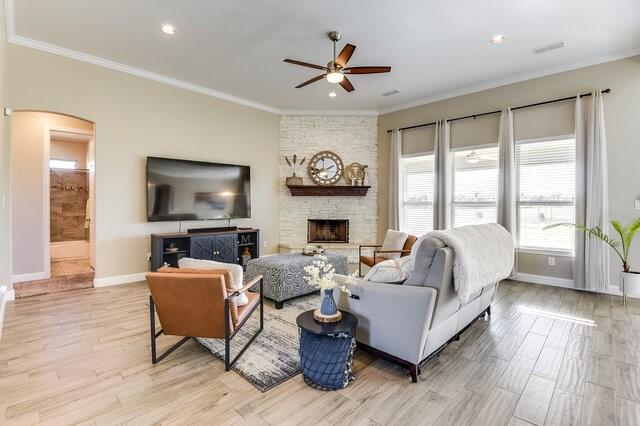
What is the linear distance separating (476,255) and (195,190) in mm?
4539

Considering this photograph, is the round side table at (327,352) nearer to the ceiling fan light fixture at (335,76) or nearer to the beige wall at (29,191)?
the ceiling fan light fixture at (335,76)

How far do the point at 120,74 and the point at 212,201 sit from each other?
236cm

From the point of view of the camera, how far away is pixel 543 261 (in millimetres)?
4840

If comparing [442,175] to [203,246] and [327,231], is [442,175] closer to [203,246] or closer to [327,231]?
[327,231]

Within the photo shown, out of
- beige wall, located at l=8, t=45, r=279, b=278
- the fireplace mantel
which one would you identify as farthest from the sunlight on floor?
beige wall, located at l=8, t=45, r=279, b=278

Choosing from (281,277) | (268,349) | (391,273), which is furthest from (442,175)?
(268,349)

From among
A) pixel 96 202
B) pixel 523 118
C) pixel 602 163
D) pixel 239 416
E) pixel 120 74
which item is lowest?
pixel 239 416

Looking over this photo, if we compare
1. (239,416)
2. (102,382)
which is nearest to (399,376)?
(239,416)

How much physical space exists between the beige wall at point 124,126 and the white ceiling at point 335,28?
298mm

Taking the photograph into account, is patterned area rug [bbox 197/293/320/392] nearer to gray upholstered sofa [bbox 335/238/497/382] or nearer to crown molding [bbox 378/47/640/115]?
gray upholstered sofa [bbox 335/238/497/382]

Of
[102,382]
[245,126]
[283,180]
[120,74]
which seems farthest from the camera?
[283,180]

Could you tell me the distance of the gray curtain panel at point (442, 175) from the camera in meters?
5.72

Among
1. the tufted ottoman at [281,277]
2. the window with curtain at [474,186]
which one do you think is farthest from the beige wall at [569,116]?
the tufted ottoman at [281,277]

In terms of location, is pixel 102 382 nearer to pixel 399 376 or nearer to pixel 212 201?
pixel 399 376
